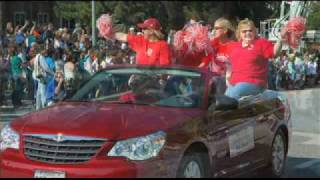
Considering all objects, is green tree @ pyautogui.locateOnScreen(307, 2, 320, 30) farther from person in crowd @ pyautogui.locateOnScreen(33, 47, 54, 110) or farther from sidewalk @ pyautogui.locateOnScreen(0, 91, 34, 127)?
sidewalk @ pyautogui.locateOnScreen(0, 91, 34, 127)

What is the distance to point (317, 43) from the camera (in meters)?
15.1

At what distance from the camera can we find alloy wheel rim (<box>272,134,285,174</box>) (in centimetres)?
846

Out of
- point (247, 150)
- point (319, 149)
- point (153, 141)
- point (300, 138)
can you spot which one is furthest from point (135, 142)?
point (300, 138)

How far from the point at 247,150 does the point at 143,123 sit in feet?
5.72

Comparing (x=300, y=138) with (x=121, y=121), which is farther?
(x=300, y=138)

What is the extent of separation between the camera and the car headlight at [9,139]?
21.2ft

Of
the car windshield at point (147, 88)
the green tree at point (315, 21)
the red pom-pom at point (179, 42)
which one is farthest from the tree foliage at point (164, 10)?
the car windshield at point (147, 88)

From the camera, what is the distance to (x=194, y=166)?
6.65 m

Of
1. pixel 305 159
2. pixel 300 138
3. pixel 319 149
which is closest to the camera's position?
pixel 305 159

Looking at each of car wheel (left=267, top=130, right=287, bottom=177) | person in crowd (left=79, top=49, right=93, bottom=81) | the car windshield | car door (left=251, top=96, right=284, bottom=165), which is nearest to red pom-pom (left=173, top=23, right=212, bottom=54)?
car door (left=251, top=96, right=284, bottom=165)

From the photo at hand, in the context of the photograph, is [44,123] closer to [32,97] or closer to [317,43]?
[317,43]

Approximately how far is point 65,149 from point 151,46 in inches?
143

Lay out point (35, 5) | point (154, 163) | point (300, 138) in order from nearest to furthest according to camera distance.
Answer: point (154, 163)
point (300, 138)
point (35, 5)

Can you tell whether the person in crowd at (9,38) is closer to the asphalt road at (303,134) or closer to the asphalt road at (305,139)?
the asphalt road at (303,134)
